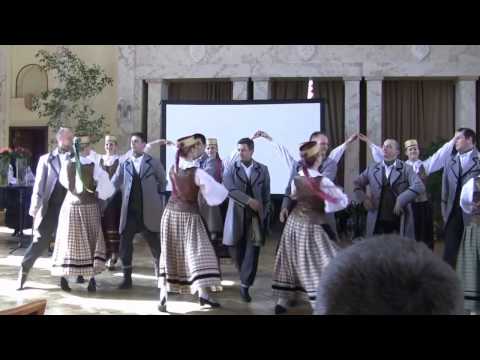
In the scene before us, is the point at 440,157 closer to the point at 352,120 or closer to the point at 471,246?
the point at 471,246

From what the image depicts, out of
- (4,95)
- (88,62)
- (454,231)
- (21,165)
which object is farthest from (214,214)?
(4,95)

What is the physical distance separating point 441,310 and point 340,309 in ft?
0.49

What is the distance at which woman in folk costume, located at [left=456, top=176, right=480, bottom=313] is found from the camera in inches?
181

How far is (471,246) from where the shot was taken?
4637mm

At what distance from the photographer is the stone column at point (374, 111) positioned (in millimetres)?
10344

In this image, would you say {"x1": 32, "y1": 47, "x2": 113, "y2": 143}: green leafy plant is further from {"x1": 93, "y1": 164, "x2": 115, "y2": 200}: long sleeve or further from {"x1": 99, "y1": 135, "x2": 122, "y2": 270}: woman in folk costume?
{"x1": 93, "y1": 164, "x2": 115, "y2": 200}: long sleeve

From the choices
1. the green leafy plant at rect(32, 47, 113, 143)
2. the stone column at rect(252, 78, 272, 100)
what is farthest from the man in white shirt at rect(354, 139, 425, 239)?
the green leafy plant at rect(32, 47, 113, 143)

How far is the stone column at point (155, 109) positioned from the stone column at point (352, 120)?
334 cm

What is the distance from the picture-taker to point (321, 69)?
1048 centimetres

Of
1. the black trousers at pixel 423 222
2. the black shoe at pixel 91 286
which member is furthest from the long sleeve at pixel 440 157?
the black shoe at pixel 91 286

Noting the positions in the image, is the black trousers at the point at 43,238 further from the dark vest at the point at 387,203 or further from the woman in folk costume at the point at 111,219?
the dark vest at the point at 387,203

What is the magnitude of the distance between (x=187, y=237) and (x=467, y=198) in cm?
223

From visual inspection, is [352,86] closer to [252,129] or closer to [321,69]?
[321,69]

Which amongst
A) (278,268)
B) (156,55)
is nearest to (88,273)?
(278,268)
